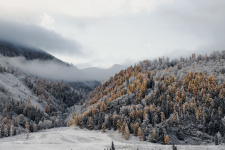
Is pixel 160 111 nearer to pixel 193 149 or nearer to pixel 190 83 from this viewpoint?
pixel 190 83

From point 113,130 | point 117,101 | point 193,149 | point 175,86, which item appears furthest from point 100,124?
point 193,149

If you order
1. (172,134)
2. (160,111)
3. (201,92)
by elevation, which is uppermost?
(201,92)

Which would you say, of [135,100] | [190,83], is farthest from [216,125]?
[135,100]

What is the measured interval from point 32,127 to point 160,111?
9165 cm

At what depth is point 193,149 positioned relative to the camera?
7556 centimetres

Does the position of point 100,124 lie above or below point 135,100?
below

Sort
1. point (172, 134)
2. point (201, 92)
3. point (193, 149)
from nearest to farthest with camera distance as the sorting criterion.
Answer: point (193, 149)
point (172, 134)
point (201, 92)

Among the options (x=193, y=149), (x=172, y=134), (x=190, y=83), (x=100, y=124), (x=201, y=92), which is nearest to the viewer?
(x=193, y=149)

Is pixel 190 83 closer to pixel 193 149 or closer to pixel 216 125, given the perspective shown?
pixel 216 125

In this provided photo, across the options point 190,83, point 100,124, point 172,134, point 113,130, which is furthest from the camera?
point 190,83

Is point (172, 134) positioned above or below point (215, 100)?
below

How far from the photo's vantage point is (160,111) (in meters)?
150

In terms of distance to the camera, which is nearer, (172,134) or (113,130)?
(172,134)

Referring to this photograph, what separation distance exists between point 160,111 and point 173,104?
36.7 ft
